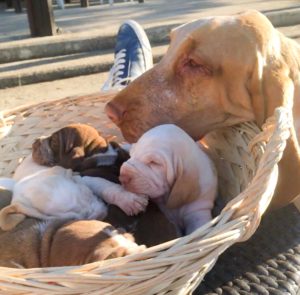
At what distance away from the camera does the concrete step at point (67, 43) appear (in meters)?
4.66

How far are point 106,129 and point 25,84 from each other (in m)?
2.32

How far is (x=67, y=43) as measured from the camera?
4789 mm

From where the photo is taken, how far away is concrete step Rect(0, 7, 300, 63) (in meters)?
4.66

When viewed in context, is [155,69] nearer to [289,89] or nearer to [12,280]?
[289,89]

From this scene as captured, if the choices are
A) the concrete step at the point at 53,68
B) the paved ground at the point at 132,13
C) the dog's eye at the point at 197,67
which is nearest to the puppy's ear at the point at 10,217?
the dog's eye at the point at 197,67

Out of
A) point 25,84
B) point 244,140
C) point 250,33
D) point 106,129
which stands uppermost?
point 250,33

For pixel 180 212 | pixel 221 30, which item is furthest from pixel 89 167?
pixel 221 30

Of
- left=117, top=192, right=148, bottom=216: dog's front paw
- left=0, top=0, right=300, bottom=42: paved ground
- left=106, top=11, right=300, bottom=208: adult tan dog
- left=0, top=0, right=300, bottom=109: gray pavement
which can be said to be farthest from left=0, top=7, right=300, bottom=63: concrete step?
left=117, top=192, right=148, bottom=216: dog's front paw

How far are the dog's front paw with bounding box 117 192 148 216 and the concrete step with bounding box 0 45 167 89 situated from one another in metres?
3.01

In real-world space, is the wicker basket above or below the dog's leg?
above

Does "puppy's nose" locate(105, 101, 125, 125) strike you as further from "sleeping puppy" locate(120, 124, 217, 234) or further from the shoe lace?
the shoe lace

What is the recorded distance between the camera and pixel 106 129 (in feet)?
7.06

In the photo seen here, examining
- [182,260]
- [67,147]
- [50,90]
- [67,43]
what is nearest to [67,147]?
[67,147]

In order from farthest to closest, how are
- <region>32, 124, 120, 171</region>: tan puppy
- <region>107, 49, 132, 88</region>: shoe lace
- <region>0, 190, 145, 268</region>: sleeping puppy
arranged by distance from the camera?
<region>107, 49, 132, 88</region>: shoe lace < <region>32, 124, 120, 171</region>: tan puppy < <region>0, 190, 145, 268</region>: sleeping puppy
